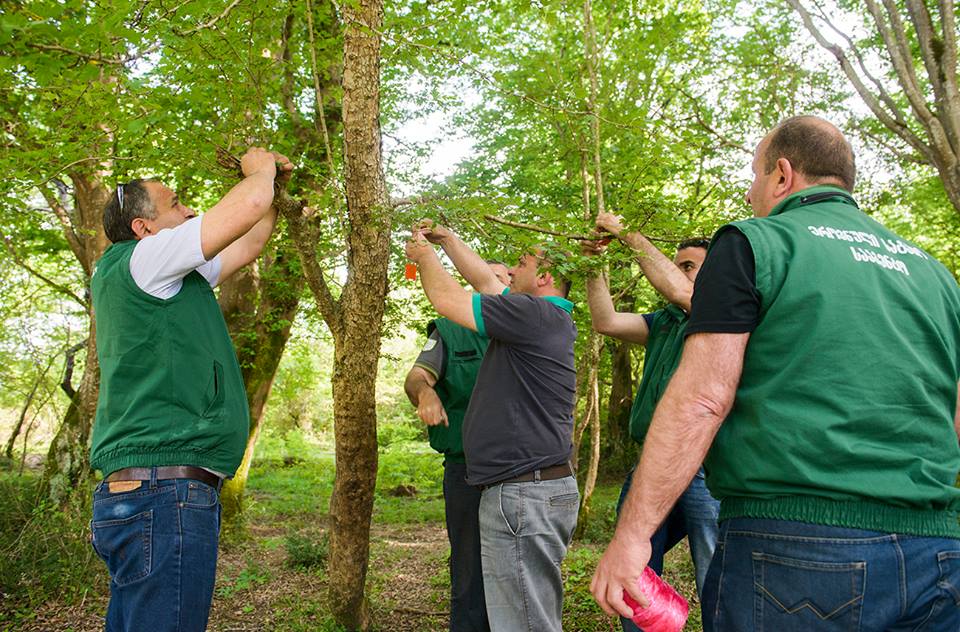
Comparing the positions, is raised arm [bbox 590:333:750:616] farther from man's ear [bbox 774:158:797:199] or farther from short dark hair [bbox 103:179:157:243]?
short dark hair [bbox 103:179:157:243]

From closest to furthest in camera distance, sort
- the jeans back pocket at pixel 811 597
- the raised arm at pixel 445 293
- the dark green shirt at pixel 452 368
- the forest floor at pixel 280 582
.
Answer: the jeans back pocket at pixel 811 597 → the raised arm at pixel 445 293 → the dark green shirt at pixel 452 368 → the forest floor at pixel 280 582

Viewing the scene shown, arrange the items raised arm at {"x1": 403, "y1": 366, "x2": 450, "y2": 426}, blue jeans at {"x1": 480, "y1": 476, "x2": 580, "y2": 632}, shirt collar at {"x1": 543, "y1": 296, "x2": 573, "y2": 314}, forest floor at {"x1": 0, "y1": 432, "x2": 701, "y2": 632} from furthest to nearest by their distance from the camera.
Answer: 1. forest floor at {"x1": 0, "y1": 432, "x2": 701, "y2": 632}
2. raised arm at {"x1": 403, "y1": 366, "x2": 450, "y2": 426}
3. shirt collar at {"x1": 543, "y1": 296, "x2": 573, "y2": 314}
4. blue jeans at {"x1": 480, "y1": 476, "x2": 580, "y2": 632}

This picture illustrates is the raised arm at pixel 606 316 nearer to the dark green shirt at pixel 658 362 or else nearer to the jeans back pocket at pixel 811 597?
the dark green shirt at pixel 658 362

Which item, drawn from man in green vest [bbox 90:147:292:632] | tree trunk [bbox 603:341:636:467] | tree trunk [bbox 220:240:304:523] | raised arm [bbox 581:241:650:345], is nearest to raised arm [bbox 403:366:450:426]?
raised arm [bbox 581:241:650:345]

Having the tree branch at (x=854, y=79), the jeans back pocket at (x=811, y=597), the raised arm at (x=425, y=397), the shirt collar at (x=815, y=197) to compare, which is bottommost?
the jeans back pocket at (x=811, y=597)

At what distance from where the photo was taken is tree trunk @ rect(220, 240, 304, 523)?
7887 millimetres

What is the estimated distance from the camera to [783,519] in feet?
5.29

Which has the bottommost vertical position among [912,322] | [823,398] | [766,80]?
[823,398]

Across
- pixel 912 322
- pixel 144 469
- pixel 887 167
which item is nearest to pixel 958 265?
pixel 887 167

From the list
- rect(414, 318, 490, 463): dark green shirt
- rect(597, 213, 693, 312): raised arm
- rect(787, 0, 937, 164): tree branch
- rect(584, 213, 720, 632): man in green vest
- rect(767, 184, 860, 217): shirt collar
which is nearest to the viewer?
rect(767, 184, 860, 217): shirt collar

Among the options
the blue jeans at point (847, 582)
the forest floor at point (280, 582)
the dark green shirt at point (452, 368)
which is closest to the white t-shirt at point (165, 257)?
the dark green shirt at point (452, 368)

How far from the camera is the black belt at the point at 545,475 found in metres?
3.15

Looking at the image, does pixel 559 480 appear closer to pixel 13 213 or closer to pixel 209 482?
pixel 209 482

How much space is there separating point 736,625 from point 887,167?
1302cm
